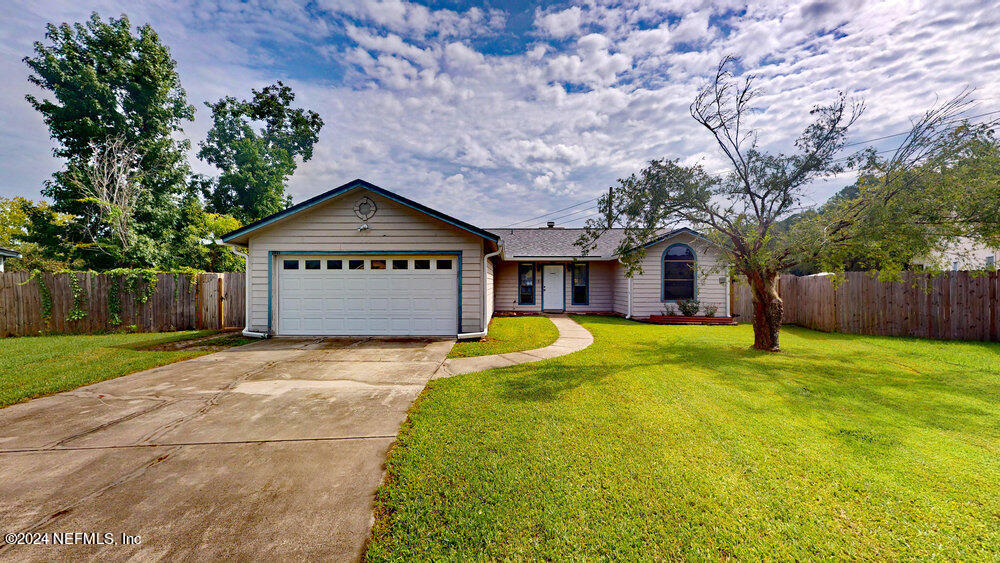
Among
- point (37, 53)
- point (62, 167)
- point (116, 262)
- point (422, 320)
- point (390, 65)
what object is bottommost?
point (422, 320)

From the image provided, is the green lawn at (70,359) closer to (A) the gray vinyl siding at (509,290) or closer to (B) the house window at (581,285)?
(A) the gray vinyl siding at (509,290)

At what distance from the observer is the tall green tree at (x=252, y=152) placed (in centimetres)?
2197

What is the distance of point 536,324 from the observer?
11336 mm

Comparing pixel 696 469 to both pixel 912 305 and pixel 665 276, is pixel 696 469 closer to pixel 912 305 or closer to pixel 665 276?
pixel 665 276

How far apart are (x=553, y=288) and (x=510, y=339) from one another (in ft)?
21.8

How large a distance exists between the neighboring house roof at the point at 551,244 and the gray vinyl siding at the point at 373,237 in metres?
4.67

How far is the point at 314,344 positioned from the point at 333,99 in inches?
346

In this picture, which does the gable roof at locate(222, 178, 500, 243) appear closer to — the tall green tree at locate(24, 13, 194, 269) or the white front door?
the white front door

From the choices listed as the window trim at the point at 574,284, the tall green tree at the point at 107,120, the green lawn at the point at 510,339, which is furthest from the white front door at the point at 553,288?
the tall green tree at the point at 107,120

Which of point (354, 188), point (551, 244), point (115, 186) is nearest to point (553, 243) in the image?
point (551, 244)

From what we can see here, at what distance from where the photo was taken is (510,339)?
862 cm

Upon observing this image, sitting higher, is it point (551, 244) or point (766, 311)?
point (551, 244)

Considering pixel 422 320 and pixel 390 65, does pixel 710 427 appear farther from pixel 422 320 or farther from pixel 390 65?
pixel 390 65

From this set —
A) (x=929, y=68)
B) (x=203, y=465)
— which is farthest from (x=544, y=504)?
(x=929, y=68)
